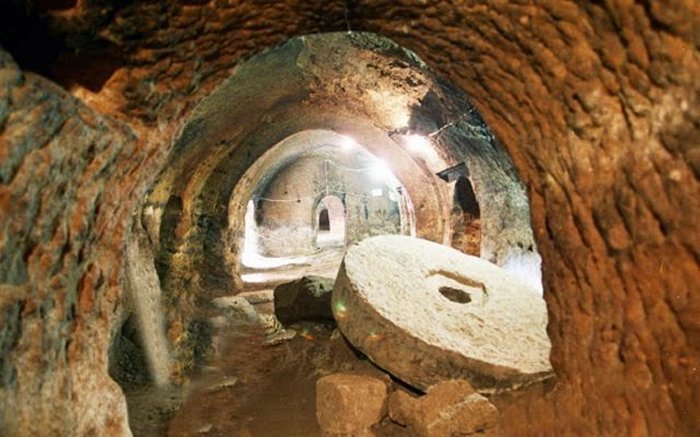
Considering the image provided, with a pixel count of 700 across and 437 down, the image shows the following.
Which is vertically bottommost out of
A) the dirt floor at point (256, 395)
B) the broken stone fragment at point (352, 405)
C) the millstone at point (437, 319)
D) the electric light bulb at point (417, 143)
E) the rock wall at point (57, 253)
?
the dirt floor at point (256, 395)

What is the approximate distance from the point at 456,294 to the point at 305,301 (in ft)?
5.87

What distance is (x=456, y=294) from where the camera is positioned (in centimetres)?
360

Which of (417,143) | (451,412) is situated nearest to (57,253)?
(451,412)

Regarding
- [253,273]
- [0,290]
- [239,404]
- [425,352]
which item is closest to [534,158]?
[425,352]

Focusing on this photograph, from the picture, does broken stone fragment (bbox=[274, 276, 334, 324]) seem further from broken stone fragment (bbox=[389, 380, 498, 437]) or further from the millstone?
broken stone fragment (bbox=[389, 380, 498, 437])

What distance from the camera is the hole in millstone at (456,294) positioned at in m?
3.51

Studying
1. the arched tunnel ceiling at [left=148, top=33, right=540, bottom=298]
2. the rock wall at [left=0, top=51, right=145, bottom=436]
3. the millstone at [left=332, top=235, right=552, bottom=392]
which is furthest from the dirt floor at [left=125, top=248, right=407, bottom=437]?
the arched tunnel ceiling at [left=148, top=33, right=540, bottom=298]

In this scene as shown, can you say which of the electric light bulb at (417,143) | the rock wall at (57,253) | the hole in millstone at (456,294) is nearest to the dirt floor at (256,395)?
the hole in millstone at (456,294)

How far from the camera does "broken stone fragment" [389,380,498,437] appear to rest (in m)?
2.10

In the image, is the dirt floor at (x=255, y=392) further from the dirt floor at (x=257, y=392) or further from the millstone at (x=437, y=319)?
the millstone at (x=437, y=319)

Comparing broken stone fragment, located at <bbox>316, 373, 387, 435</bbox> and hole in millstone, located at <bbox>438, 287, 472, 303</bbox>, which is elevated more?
hole in millstone, located at <bbox>438, 287, 472, 303</bbox>

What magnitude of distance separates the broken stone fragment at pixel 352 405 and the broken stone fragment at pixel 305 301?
2.05 m

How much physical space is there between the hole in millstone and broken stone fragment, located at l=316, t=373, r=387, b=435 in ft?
4.23

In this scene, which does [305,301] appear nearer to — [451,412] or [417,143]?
[451,412]
